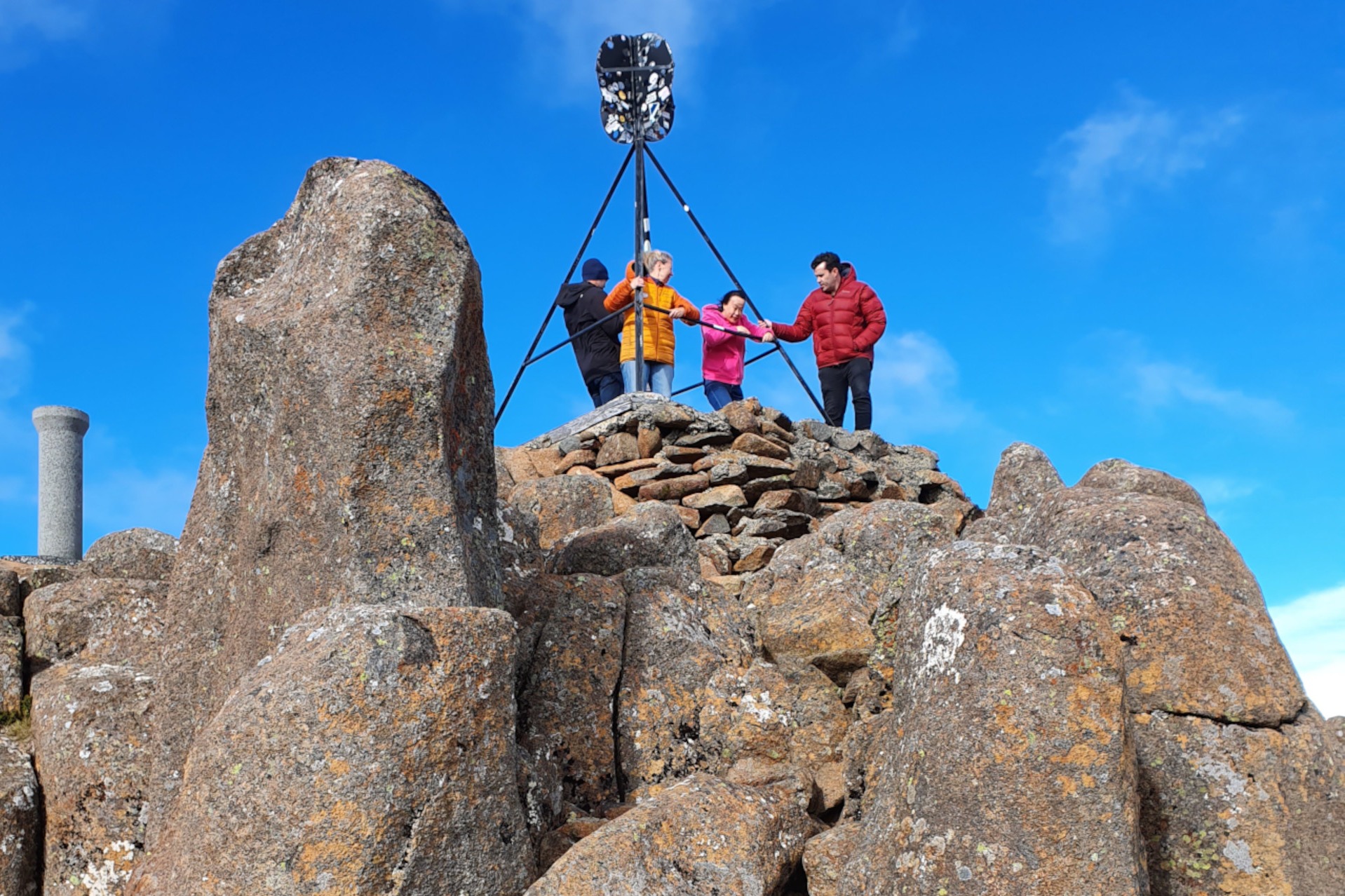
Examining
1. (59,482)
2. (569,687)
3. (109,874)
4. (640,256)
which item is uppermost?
(640,256)

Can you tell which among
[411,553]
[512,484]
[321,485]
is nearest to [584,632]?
[411,553]

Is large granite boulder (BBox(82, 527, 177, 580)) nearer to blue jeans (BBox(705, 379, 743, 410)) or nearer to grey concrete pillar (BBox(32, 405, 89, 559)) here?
blue jeans (BBox(705, 379, 743, 410))

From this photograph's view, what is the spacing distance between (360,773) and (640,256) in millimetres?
16257

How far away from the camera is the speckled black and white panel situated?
75.2ft

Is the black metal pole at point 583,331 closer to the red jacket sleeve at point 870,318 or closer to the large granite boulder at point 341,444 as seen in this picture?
the red jacket sleeve at point 870,318

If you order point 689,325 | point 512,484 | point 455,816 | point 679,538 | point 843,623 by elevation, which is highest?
point 689,325

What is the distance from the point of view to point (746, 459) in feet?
59.3

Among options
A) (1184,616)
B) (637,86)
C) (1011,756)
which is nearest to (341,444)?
(1011,756)

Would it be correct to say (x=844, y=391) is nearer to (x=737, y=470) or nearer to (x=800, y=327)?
(x=800, y=327)

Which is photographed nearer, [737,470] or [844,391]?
[737,470]

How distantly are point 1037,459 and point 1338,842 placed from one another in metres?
3.70

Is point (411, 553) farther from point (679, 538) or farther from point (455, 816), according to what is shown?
point (679, 538)

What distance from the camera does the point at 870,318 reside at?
20750 mm

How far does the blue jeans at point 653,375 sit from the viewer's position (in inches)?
822
